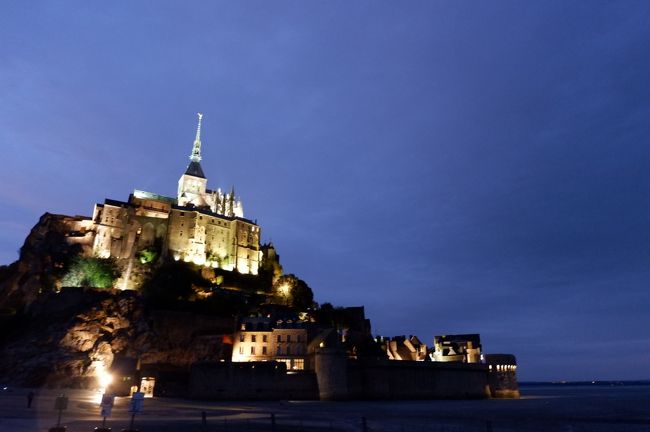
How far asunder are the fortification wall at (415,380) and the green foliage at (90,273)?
42.3m

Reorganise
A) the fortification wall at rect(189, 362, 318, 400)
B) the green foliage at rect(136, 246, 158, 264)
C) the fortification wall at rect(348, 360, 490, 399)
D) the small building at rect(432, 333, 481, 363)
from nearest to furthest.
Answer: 1. the fortification wall at rect(189, 362, 318, 400)
2. the fortification wall at rect(348, 360, 490, 399)
3. the small building at rect(432, 333, 481, 363)
4. the green foliage at rect(136, 246, 158, 264)

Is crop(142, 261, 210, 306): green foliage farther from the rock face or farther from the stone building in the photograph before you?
the stone building

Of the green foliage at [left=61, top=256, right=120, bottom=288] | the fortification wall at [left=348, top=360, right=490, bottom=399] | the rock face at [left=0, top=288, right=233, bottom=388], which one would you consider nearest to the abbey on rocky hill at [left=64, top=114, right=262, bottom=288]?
the green foliage at [left=61, top=256, right=120, bottom=288]

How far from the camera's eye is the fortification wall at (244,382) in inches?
2018

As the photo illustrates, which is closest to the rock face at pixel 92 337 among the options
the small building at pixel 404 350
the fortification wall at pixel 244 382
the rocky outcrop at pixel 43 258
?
the rocky outcrop at pixel 43 258

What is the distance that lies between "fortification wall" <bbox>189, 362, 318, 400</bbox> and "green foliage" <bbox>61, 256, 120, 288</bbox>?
105 feet

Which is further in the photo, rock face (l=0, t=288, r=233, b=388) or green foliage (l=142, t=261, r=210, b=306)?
green foliage (l=142, t=261, r=210, b=306)

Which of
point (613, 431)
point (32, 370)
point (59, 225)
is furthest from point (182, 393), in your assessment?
point (59, 225)

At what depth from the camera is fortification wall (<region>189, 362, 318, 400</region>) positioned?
51.2 m

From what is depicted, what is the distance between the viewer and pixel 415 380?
63.3m

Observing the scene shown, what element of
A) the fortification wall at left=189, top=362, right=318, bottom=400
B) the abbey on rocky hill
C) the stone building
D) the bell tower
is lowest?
the fortification wall at left=189, top=362, right=318, bottom=400

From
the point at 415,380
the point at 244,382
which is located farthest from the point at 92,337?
the point at 415,380

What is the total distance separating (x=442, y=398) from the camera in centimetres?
6538

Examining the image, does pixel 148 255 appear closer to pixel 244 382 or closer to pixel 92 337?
pixel 92 337
